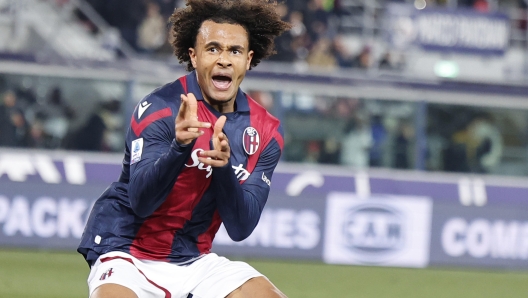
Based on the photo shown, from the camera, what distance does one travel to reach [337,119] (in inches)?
527

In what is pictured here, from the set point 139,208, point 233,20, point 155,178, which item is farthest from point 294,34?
point 155,178

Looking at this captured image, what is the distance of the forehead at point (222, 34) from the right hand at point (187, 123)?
63cm

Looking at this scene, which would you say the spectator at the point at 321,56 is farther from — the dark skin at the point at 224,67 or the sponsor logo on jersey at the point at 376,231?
the dark skin at the point at 224,67

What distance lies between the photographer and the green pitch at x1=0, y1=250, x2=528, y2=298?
9281 millimetres

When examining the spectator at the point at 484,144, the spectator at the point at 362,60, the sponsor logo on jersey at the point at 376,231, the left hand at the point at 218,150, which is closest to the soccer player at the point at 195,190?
the left hand at the point at 218,150

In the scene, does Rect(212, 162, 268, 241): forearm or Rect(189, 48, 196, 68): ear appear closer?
Rect(212, 162, 268, 241): forearm

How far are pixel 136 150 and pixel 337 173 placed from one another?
28.1 ft

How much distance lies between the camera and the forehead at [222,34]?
→ 15.3 ft

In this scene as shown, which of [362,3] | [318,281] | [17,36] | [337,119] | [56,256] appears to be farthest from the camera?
[362,3]

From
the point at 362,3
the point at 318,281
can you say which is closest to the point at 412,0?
the point at 362,3

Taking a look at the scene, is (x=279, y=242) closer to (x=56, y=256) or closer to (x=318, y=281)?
(x=318, y=281)

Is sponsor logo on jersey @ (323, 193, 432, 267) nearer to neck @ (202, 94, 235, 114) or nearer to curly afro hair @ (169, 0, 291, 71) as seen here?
curly afro hair @ (169, 0, 291, 71)

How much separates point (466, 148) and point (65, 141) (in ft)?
19.3

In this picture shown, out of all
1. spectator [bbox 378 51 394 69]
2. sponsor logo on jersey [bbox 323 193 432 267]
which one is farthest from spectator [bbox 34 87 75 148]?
spectator [bbox 378 51 394 69]
